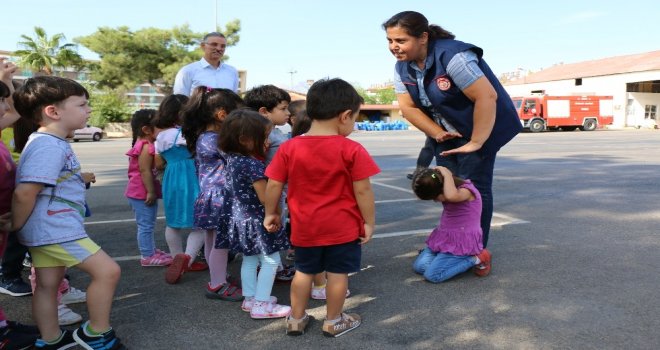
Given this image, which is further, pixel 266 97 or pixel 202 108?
pixel 266 97

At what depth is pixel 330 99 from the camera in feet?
8.81

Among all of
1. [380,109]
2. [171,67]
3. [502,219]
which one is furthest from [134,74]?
[502,219]

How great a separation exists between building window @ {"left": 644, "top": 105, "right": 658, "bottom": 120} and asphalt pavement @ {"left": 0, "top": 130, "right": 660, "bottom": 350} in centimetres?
4611

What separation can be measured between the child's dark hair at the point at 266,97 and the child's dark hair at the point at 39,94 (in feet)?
4.84

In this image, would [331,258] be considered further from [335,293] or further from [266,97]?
[266,97]

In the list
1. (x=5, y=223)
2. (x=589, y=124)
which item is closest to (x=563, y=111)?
(x=589, y=124)

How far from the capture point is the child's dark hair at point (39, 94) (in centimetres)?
246

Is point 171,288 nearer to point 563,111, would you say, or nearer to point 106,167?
point 106,167

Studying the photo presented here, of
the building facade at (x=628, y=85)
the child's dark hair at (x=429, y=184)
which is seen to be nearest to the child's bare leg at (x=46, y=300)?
the child's dark hair at (x=429, y=184)

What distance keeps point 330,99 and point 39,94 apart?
4.69 feet

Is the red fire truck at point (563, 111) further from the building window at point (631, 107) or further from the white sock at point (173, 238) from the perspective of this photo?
the white sock at point (173, 238)

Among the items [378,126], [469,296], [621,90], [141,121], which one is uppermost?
[621,90]

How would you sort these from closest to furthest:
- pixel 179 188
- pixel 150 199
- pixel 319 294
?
pixel 319 294, pixel 179 188, pixel 150 199

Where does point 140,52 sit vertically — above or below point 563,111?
above
